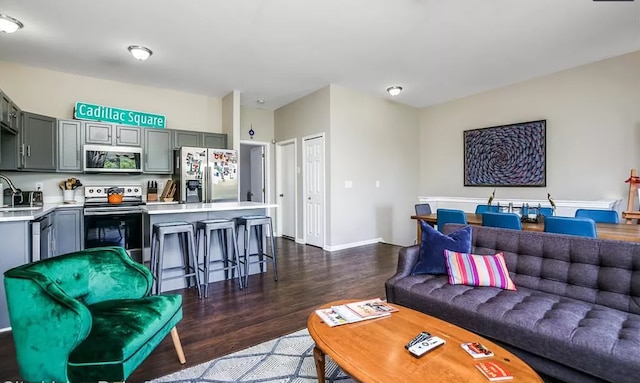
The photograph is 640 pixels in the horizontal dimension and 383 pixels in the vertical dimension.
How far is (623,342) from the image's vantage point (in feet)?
4.68

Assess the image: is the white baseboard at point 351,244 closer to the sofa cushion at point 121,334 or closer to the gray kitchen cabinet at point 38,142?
the sofa cushion at point 121,334

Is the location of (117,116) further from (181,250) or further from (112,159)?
(181,250)

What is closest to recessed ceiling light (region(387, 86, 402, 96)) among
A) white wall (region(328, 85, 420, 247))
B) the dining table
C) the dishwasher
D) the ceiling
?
the ceiling

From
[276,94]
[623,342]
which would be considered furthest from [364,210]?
[623,342]

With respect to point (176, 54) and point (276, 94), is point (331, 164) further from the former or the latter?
point (176, 54)

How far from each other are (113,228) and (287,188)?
10.4ft

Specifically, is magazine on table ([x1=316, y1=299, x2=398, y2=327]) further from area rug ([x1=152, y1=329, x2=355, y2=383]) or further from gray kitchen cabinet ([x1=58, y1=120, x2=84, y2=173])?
gray kitchen cabinet ([x1=58, y1=120, x2=84, y2=173])

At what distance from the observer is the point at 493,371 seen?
1212 mm

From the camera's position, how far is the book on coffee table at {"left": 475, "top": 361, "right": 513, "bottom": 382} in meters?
1.18

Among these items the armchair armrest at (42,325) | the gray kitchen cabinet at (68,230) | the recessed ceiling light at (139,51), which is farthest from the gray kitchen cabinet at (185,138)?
the armchair armrest at (42,325)

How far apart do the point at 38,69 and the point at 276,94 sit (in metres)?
3.45

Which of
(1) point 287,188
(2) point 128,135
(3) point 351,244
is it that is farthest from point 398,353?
(1) point 287,188

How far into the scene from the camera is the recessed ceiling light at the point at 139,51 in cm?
371

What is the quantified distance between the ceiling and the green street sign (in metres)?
0.50
